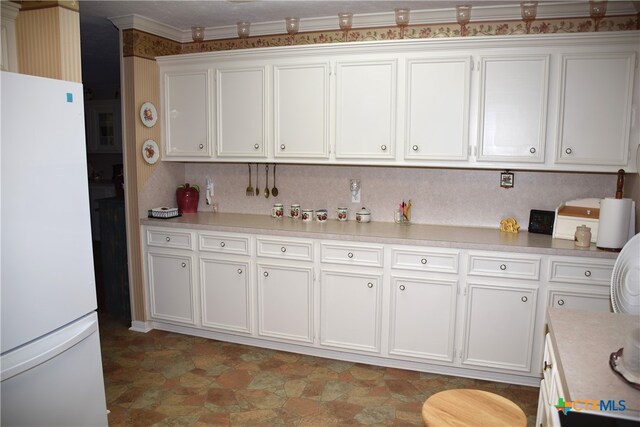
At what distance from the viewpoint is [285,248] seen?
3312 millimetres

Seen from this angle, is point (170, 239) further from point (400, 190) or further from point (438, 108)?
point (438, 108)

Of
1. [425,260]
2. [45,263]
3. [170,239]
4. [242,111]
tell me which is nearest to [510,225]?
[425,260]

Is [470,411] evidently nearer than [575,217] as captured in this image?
Yes

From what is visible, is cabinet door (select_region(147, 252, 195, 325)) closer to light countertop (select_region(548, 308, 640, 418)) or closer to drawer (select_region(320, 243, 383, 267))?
drawer (select_region(320, 243, 383, 267))

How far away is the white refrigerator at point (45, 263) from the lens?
173 cm

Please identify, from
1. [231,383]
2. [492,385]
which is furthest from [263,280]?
[492,385]

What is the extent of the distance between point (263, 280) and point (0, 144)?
6.62 feet

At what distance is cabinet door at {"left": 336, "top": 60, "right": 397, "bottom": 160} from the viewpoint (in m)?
3.20

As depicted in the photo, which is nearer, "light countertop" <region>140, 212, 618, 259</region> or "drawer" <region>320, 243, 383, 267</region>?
"light countertop" <region>140, 212, 618, 259</region>

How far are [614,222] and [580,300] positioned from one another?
503mm

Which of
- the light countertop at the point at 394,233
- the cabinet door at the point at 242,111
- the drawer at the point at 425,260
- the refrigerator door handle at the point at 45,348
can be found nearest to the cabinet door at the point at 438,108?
the light countertop at the point at 394,233

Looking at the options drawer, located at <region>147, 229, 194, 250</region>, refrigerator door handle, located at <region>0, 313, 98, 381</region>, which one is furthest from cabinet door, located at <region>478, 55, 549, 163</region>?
refrigerator door handle, located at <region>0, 313, 98, 381</region>

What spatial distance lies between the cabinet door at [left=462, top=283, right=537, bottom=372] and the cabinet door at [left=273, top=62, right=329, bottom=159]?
148 cm

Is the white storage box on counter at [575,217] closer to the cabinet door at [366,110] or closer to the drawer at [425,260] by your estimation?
the drawer at [425,260]
